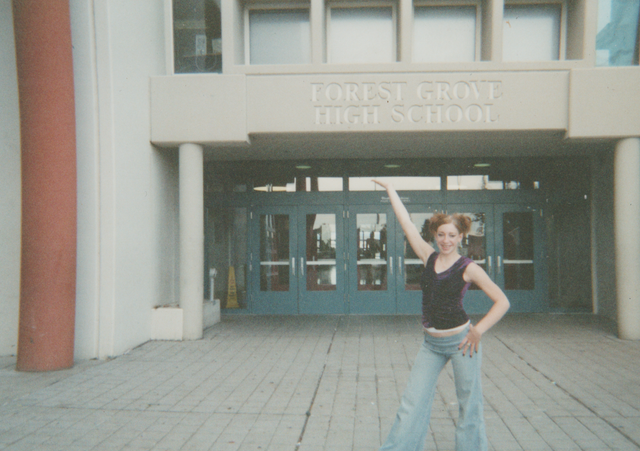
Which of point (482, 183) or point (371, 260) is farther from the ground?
point (482, 183)

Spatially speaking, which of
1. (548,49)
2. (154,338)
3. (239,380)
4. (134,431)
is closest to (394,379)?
(239,380)

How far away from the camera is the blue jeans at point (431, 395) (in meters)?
3.05

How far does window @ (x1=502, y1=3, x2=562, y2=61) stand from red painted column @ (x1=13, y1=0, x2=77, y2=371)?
7092 millimetres

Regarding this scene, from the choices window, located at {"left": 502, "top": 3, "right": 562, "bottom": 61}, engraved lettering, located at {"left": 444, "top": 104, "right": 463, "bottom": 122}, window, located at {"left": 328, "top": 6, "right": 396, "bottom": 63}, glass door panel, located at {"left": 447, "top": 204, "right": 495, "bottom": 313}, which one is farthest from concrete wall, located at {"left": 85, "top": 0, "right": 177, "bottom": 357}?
window, located at {"left": 502, "top": 3, "right": 562, "bottom": 61}

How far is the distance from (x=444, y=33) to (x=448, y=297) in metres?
6.80

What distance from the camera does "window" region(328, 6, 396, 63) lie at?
27.9 feet

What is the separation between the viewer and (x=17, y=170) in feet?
21.9

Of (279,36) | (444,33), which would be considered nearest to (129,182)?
(279,36)

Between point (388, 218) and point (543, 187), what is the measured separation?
334cm

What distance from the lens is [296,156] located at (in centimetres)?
965

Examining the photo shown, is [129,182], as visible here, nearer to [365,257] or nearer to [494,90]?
[365,257]

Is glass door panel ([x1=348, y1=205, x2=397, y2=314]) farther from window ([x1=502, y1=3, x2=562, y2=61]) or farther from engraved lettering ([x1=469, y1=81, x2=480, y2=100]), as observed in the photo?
window ([x1=502, y1=3, x2=562, y2=61])

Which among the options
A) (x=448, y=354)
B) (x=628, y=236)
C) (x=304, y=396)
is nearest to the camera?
(x=448, y=354)

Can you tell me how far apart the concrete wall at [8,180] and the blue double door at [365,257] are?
14.5 ft
